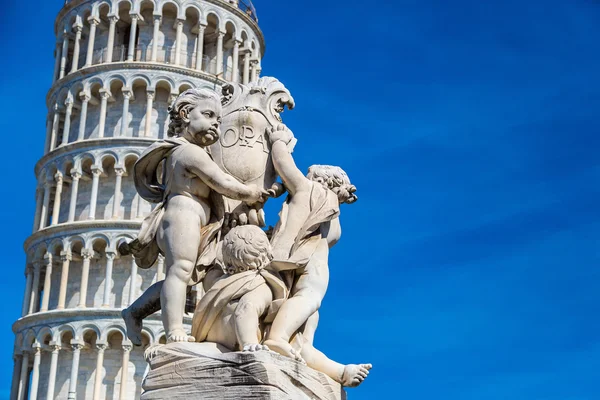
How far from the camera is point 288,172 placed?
6.55 m

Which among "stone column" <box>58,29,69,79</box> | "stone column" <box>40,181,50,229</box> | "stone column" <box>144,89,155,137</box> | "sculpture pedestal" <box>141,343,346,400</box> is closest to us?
"sculpture pedestal" <box>141,343,346,400</box>

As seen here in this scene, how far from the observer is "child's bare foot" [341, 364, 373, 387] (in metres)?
6.23

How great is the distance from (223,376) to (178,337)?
53 centimetres

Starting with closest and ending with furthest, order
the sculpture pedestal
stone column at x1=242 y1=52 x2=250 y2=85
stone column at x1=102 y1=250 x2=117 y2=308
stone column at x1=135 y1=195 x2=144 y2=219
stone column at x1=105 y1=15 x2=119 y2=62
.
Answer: the sculpture pedestal, stone column at x1=102 y1=250 x2=117 y2=308, stone column at x1=135 y1=195 x2=144 y2=219, stone column at x1=105 y1=15 x2=119 y2=62, stone column at x1=242 y1=52 x2=250 y2=85

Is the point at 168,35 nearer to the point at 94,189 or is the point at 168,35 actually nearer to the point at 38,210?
the point at 94,189

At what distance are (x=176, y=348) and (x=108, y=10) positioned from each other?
1799 inches

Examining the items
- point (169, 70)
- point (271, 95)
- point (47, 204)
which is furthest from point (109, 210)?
point (271, 95)

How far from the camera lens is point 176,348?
5828mm

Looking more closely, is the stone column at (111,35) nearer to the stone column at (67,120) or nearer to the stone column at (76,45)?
the stone column at (76,45)

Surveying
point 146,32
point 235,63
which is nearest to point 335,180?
point 235,63

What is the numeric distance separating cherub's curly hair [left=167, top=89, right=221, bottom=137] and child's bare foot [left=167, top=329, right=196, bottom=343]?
53.9 inches

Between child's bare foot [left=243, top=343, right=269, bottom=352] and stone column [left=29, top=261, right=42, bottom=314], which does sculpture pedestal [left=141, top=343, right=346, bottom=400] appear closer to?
child's bare foot [left=243, top=343, right=269, bottom=352]

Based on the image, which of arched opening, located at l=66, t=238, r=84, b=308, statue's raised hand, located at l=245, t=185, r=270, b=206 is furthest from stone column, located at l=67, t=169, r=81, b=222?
statue's raised hand, located at l=245, t=185, r=270, b=206

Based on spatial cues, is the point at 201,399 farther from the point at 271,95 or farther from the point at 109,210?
the point at 109,210
